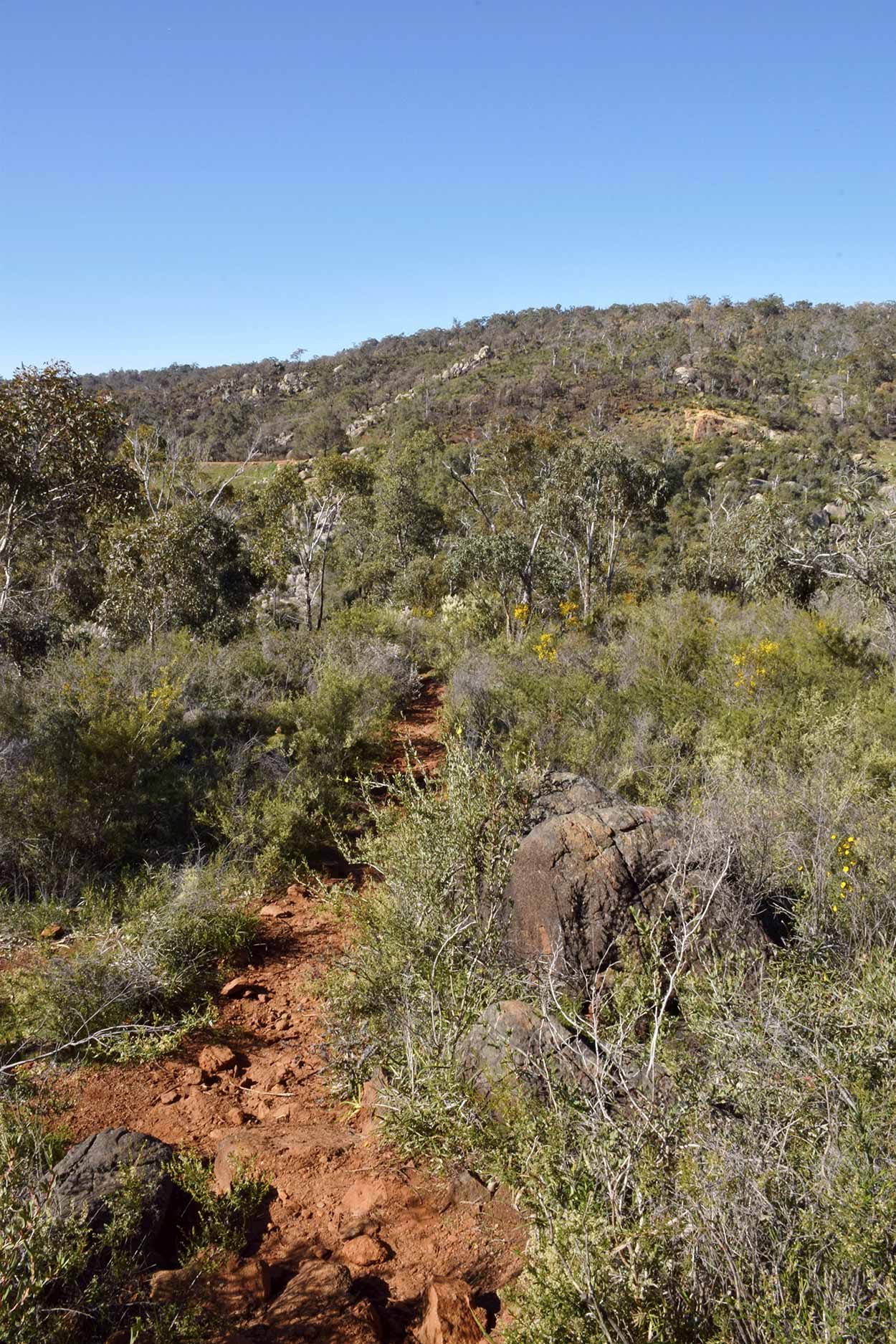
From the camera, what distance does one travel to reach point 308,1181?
3166 mm

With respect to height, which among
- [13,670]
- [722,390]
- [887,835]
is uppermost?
[722,390]

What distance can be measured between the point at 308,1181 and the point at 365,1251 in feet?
1.53

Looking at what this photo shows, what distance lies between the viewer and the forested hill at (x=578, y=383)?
48.3 metres

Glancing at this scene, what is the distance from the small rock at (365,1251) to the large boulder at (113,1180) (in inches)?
27.8

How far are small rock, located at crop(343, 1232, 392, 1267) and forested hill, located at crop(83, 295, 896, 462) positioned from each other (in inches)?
1495

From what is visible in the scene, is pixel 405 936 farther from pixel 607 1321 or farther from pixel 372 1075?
pixel 607 1321

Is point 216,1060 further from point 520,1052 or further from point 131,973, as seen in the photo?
point 520,1052

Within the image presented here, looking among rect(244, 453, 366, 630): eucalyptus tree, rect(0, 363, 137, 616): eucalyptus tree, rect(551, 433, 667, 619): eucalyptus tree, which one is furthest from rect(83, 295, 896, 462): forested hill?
rect(0, 363, 137, 616): eucalyptus tree

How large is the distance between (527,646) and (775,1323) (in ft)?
32.7

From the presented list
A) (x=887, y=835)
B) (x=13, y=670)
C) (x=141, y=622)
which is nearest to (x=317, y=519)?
(x=141, y=622)

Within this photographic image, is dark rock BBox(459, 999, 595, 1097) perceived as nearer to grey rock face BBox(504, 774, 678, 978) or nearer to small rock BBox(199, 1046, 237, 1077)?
grey rock face BBox(504, 774, 678, 978)

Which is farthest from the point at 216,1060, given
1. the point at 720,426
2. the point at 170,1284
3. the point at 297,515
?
the point at 720,426

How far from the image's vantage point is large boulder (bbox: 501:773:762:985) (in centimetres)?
392

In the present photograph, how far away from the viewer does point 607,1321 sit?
1.95m
